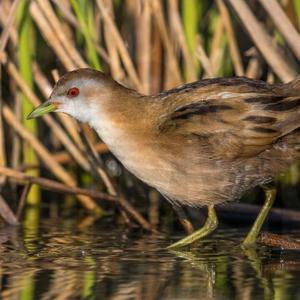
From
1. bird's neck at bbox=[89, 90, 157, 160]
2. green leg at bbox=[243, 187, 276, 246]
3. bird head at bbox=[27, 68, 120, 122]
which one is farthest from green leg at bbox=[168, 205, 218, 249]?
bird head at bbox=[27, 68, 120, 122]

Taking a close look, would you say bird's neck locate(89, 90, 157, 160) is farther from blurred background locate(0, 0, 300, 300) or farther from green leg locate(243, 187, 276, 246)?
Answer: green leg locate(243, 187, 276, 246)

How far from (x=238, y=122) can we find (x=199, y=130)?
0.21 meters

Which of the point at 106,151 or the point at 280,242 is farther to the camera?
the point at 106,151

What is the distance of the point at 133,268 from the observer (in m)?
5.25

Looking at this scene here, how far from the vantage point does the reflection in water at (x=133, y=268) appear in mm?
4656

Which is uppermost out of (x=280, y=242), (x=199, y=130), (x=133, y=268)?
(x=199, y=130)

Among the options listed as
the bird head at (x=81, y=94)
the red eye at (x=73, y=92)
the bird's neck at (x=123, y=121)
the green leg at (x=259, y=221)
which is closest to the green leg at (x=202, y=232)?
the green leg at (x=259, y=221)

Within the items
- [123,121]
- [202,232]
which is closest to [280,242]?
[202,232]

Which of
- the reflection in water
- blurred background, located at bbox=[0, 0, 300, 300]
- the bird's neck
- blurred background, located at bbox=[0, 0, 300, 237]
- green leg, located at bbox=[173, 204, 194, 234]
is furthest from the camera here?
blurred background, located at bbox=[0, 0, 300, 237]

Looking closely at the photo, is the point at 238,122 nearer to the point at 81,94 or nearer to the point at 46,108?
the point at 81,94

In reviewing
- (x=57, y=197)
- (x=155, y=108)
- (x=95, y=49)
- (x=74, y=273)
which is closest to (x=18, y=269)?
(x=74, y=273)

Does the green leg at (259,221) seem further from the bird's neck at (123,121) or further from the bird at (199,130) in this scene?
the bird's neck at (123,121)

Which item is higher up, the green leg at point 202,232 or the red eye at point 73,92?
the red eye at point 73,92

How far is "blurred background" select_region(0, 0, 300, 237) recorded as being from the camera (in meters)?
6.67
